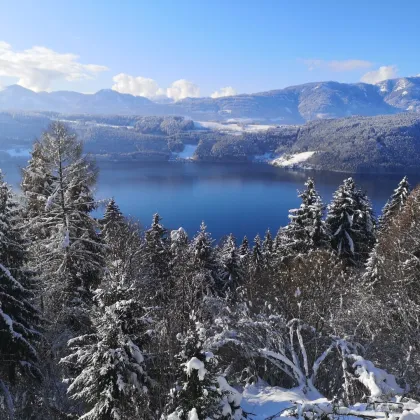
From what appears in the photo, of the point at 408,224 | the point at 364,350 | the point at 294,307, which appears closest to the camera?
the point at 364,350

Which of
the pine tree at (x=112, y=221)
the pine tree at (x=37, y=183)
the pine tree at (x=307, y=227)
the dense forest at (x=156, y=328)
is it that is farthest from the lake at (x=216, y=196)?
the dense forest at (x=156, y=328)

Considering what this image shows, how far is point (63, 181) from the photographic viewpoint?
13.7m

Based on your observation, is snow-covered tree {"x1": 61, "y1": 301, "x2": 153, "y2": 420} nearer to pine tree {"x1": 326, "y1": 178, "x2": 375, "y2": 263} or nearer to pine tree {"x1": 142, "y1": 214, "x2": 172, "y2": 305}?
pine tree {"x1": 142, "y1": 214, "x2": 172, "y2": 305}

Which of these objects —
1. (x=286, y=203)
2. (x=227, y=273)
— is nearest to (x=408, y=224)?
(x=227, y=273)

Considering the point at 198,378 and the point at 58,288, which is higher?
the point at 198,378

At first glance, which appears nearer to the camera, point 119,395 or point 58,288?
point 119,395

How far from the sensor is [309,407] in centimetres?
563

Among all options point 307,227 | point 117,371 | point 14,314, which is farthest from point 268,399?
point 307,227

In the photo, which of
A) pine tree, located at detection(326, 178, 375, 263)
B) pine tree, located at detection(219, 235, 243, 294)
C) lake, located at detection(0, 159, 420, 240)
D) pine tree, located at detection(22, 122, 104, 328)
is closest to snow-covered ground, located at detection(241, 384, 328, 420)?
pine tree, located at detection(22, 122, 104, 328)

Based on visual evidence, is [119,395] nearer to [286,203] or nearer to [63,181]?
[63,181]

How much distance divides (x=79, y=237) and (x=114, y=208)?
15145 mm

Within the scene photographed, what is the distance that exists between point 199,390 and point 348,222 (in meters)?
21.3

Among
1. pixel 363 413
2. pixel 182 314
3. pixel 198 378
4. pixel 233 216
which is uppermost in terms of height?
pixel 198 378

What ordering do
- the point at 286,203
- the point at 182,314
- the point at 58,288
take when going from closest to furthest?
the point at 182,314, the point at 58,288, the point at 286,203
